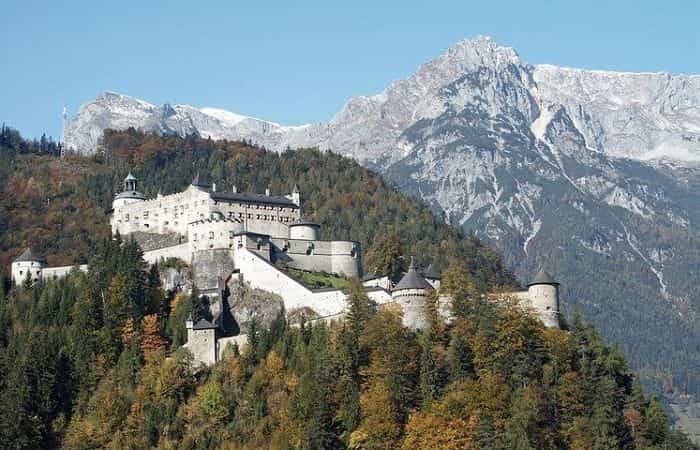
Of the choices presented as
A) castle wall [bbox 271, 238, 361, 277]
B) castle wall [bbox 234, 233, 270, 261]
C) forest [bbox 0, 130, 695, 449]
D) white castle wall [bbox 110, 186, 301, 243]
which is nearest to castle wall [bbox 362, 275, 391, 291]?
forest [bbox 0, 130, 695, 449]

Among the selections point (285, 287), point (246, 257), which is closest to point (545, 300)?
point (285, 287)

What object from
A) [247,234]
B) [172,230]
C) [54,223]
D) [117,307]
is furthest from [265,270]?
[54,223]

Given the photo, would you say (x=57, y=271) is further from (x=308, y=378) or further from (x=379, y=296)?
(x=308, y=378)

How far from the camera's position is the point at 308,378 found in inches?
3250

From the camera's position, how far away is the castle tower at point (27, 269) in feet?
350

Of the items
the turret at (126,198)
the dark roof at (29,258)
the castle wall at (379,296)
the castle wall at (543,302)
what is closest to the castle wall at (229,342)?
the castle wall at (379,296)

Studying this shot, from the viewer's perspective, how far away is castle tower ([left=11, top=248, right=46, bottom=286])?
10662cm

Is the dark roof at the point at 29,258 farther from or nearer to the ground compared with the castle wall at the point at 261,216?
nearer to the ground

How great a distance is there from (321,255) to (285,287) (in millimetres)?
10811

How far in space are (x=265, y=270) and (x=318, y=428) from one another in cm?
2056

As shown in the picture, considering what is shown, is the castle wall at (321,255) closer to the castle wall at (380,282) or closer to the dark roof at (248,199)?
the castle wall at (380,282)

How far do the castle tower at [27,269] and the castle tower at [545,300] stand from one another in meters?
42.8

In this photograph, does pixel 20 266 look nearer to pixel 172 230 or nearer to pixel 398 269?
pixel 172 230

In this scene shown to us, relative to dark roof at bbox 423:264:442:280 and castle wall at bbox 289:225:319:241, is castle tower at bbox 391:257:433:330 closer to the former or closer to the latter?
dark roof at bbox 423:264:442:280
